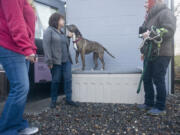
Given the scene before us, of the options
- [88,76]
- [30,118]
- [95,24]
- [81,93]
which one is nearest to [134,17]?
[95,24]

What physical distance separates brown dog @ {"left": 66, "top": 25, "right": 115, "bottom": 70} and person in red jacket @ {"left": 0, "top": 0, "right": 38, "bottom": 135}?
1464 millimetres

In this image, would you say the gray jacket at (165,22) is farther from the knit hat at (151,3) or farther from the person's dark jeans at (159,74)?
the knit hat at (151,3)

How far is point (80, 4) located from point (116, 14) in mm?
742

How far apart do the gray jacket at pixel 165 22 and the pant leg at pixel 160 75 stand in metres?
0.09

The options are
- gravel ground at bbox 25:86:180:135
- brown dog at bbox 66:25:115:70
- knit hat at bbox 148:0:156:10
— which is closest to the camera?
gravel ground at bbox 25:86:180:135

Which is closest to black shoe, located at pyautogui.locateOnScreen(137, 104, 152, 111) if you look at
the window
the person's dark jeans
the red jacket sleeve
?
the person's dark jeans

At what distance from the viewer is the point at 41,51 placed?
332 cm

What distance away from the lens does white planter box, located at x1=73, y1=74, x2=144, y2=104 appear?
2.73 meters

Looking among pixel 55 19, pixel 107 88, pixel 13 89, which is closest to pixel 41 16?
pixel 55 19

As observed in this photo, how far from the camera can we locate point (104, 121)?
6.77 feet

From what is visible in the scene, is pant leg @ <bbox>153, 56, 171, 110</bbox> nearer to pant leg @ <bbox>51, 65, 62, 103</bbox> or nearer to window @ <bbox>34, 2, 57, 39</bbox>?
pant leg @ <bbox>51, 65, 62, 103</bbox>

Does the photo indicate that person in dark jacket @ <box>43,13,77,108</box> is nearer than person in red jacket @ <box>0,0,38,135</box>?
No

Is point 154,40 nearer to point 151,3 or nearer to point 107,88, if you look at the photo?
point 107,88

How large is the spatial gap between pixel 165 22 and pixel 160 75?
0.61 meters
